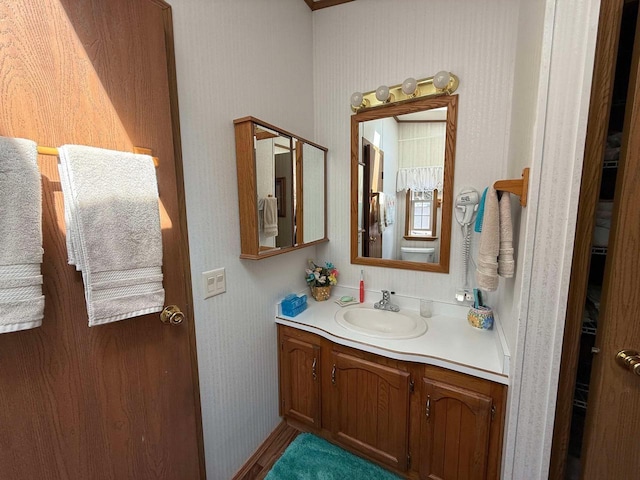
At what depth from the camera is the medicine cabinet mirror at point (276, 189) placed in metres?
1.26

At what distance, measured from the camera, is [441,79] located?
1.44 m

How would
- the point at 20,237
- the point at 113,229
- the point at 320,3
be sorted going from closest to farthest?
the point at 20,237 < the point at 113,229 < the point at 320,3

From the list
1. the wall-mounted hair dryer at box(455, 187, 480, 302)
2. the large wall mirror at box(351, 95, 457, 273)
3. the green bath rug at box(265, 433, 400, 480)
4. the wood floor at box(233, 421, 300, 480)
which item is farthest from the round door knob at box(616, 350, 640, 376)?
the wood floor at box(233, 421, 300, 480)

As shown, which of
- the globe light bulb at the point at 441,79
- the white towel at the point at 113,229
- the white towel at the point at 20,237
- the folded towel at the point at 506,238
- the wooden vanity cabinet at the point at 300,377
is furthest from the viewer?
the wooden vanity cabinet at the point at 300,377

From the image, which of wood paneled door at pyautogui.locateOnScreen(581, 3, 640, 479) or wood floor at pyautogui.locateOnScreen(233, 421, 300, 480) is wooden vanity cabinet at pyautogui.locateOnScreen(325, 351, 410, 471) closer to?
wood floor at pyautogui.locateOnScreen(233, 421, 300, 480)

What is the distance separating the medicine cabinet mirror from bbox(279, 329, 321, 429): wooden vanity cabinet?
0.57 m

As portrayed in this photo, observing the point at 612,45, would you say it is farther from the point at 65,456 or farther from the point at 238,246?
the point at 65,456

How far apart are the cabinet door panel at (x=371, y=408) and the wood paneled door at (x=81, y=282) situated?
804mm

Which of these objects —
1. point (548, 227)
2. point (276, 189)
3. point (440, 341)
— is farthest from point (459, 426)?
point (276, 189)

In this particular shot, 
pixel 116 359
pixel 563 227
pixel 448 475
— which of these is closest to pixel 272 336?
pixel 116 359

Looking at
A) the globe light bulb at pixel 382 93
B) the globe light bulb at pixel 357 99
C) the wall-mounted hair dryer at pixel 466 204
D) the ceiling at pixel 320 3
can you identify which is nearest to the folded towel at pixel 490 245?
the wall-mounted hair dryer at pixel 466 204

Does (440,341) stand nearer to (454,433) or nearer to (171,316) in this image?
(454,433)

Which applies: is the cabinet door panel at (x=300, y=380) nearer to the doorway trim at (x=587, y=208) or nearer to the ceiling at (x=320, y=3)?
the doorway trim at (x=587, y=208)

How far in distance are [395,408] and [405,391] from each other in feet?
0.40
